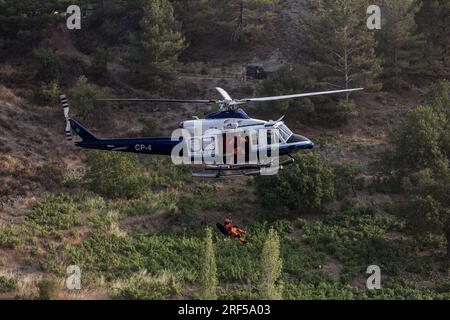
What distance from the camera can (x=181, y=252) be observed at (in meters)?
29.8

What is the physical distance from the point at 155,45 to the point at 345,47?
1761 cm

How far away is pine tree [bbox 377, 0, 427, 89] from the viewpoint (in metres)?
48.6

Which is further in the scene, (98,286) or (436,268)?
(436,268)

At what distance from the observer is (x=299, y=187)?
112 feet

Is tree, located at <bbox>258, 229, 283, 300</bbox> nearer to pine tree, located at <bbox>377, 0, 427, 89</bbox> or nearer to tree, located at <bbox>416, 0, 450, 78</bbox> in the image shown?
pine tree, located at <bbox>377, 0, 427, 89</bbox>

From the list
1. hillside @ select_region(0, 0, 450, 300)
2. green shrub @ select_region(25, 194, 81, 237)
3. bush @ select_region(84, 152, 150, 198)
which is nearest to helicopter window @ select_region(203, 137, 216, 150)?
hillside @ select_region(0, 0, 450, 300)

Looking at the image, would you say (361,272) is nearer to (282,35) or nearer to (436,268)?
(436,268)

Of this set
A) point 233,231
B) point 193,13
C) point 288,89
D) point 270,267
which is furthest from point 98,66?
point 270,267

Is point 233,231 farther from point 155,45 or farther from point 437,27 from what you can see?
point 437,27

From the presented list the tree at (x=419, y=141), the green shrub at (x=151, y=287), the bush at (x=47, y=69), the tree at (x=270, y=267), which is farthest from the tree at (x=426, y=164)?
the bush at (x=47, y=69)

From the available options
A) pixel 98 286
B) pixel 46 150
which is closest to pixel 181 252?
pixel 98 286

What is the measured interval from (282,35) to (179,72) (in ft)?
46.7

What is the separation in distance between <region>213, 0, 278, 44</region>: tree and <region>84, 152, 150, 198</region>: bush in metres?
26.3
